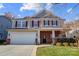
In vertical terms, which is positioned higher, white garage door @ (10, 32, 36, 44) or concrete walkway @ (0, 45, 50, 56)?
white garage door @ (10, 32, 36, 44)

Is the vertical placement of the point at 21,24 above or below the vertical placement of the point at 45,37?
above

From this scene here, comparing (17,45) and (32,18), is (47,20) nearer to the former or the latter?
(32,18)

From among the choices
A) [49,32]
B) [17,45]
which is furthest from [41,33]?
[17,45]

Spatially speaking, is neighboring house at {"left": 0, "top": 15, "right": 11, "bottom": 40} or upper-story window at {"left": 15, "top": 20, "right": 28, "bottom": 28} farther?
upper-story window at {"left": 15, "top": 20, "right": 28, "bottom": 28}

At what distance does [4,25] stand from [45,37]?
8.26 feet

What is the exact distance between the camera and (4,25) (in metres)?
17.2

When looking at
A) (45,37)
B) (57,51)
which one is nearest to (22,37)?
(45,37)

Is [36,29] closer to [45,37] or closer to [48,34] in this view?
[48,34]

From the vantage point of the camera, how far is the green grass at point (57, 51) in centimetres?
1436

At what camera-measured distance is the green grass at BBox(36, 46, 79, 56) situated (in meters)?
14.4

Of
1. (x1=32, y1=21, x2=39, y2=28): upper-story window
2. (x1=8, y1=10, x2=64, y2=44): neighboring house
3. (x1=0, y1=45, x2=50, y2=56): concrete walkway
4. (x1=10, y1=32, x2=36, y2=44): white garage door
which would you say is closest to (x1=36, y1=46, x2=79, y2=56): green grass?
(x1=0, y1=45, x2=50, y2=56): concrete walkway

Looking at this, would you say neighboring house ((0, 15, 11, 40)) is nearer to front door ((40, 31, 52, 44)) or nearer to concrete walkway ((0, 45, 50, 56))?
concrete walkway ((0, 45, 50, 56))

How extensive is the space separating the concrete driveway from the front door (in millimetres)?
697

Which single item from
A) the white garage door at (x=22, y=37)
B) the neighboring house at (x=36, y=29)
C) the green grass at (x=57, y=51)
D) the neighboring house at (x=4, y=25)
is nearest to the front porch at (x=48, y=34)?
the neighboring house at (x=36, y=29)
